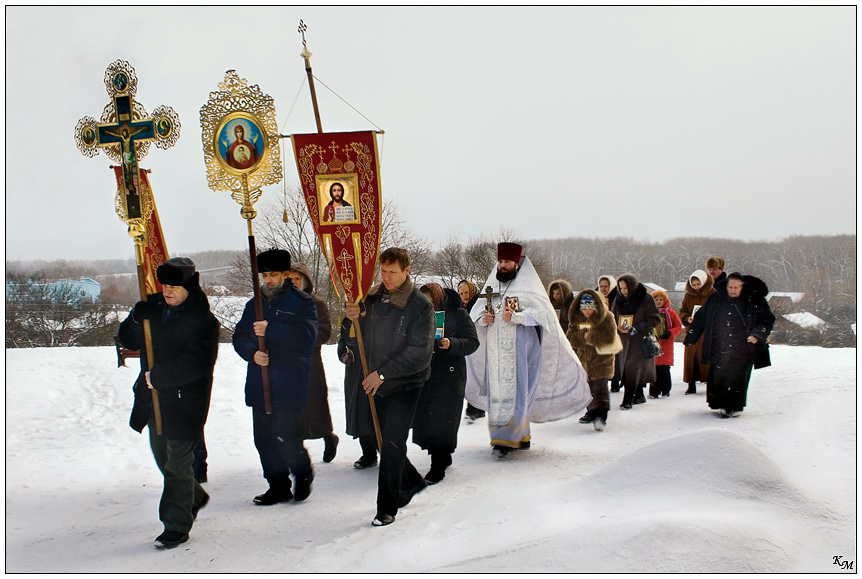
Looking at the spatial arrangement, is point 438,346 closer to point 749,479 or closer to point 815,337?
point 749,479

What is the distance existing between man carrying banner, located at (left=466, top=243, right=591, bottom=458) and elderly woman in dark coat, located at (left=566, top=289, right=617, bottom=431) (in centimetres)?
114

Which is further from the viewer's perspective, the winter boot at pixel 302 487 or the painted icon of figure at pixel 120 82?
the winter boot at pixel 302 487

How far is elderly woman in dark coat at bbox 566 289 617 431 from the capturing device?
27.6 ft

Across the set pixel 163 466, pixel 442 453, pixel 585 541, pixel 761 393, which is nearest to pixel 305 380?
pixel 163 466

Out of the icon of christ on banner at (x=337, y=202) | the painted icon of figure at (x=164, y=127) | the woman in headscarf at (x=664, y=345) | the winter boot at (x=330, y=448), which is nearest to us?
the painted icon of figure at (x=164, y=127)

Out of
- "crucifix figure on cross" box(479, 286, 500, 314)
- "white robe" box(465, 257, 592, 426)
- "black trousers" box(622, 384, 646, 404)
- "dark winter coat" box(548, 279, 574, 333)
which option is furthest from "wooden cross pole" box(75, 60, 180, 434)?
"black trousers" box(622, 384, 646, 404)

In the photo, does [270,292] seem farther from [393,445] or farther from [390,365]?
[393,445]

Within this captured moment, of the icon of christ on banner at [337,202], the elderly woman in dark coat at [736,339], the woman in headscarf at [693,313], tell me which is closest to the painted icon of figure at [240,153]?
the icon of christ on banner at [337,202]

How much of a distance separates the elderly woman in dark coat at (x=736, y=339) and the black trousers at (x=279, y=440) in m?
5.88

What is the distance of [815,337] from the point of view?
30.7 meters

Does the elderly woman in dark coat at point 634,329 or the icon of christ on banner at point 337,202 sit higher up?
the icon of christ on banner at point 337,202

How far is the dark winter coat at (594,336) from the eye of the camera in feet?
27.9

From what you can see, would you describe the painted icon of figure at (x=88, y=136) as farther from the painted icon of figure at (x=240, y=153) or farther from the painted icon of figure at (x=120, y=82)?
the painted icon of figure at (x=240, y=153)

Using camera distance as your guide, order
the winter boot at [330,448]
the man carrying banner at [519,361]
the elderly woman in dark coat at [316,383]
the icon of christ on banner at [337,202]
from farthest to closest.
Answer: the man carrying banner at [519,361], the winter boot at [330,448], the elderly woman in dark coat at [316,383], the icon of christ on banner at [337,202]
